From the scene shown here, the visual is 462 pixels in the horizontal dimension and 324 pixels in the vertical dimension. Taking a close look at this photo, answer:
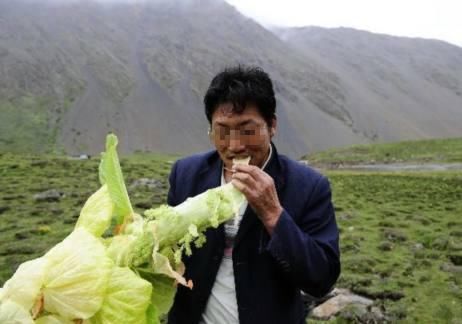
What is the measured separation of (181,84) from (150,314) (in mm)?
163853

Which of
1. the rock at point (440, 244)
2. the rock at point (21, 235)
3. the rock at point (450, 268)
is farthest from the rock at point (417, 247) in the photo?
the rock at point (21, 235)

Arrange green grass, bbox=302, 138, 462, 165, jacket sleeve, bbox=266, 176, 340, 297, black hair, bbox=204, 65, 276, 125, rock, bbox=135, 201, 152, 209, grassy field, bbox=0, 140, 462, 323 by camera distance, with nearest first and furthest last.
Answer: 1. jacket sleeve, bbox=266, 176, 340, 297
2. black hair, bbox=204, 65, 276, 125
3. grassy field, bbox=0, 140, 462, 323
4. rock, bbox=135, 201, 152, 209
5. green grass, bbox=302, 138, 462, 165

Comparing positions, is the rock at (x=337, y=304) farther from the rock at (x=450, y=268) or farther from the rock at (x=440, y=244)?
the rock at (x=440, y=244)

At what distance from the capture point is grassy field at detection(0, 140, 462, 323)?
9.77 m

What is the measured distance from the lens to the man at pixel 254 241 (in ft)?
8.51

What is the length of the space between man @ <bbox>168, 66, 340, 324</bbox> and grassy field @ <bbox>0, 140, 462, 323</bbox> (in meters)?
5.92

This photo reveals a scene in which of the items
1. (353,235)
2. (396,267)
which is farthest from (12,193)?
(396,267)

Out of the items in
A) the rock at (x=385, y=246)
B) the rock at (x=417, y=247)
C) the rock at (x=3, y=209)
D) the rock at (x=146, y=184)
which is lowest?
the rock at (x=146, y=184)

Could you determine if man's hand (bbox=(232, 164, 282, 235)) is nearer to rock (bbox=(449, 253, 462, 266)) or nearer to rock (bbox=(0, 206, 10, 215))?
rock (bbox=(449, 253, 462, 266))

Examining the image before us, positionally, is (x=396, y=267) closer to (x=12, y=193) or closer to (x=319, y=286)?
(x=319, y=286)

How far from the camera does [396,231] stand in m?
16.6

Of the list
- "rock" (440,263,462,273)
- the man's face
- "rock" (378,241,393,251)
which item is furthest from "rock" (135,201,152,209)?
the man's face

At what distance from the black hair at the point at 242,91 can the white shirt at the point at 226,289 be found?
55 centimetres

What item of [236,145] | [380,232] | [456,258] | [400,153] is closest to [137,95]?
[400,153]
